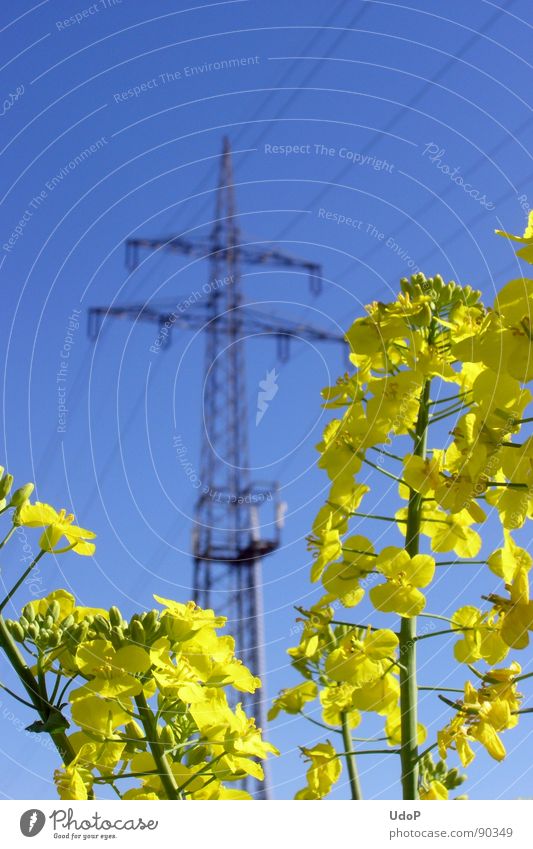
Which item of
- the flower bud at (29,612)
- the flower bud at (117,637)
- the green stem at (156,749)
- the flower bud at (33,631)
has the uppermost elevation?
the flower bud at (29,612)

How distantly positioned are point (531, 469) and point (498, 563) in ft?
0.83

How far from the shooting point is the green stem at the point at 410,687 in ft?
4.39

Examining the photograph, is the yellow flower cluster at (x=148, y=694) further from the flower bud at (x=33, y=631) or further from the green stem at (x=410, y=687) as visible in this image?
the green stem at (x=410, y=687)

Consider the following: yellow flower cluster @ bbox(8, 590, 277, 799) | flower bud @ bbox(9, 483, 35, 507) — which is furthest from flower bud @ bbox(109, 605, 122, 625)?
flower bud @ bbox(9, 483, 35, 507)

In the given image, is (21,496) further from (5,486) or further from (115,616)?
(115,616)

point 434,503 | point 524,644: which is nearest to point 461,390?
point 434,503

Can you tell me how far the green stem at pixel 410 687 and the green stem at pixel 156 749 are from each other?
0.33m

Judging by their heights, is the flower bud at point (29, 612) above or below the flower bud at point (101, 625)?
above

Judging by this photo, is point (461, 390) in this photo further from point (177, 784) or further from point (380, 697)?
point (177, 784)

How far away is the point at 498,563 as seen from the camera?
1416mm
